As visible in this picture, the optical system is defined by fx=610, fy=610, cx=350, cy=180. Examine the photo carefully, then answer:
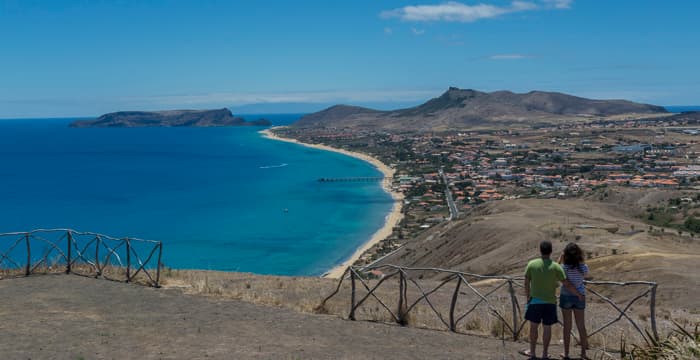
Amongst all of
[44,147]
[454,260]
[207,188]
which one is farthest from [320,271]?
[44,147]

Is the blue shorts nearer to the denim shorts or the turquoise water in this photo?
the denim shorts

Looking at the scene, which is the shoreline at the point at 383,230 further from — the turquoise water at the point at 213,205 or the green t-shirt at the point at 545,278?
the green t-shirt at the point at 545,278

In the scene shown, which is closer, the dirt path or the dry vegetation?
the dirt path

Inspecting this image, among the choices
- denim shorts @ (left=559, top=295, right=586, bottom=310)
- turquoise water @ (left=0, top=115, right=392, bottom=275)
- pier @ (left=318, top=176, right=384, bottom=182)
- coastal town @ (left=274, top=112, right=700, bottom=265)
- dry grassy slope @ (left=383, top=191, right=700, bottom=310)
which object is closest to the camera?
denim shorts @ (left=559, top=295, right=586, bottom=310)

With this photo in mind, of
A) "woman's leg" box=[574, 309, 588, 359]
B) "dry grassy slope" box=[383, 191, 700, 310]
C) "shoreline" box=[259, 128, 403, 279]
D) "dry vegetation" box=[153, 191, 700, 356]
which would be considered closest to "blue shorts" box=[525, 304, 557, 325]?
"woman's leg" box=[574, 309, 588, 359]

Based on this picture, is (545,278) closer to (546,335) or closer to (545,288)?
(545,288)

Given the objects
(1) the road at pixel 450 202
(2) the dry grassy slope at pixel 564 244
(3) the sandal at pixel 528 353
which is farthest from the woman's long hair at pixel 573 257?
(1) the road at pixel 450 202
